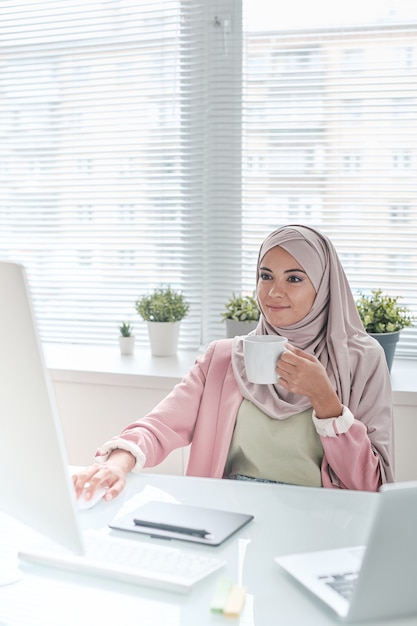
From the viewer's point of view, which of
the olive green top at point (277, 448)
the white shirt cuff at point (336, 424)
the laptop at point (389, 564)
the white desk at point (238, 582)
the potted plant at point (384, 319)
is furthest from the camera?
the potted plant at point (384, 319)

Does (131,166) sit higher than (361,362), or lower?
higher

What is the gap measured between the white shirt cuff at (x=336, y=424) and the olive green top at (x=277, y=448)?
0.11 m

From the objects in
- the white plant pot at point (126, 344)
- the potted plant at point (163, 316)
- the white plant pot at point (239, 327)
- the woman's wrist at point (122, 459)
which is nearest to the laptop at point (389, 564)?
the woman's wrist at point (122, 459)

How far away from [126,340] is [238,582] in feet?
6.12

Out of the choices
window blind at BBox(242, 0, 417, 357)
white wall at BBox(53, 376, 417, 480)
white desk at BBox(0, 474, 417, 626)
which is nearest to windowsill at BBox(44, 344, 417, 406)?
white wall at BBox(53, 376, 417, 480)

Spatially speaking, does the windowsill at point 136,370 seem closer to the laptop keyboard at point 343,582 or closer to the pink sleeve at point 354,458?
the pink sleeve at point 354,458

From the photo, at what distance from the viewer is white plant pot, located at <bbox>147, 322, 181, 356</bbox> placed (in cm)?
275

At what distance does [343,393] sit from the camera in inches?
72.1

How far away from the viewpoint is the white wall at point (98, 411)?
2.53 m

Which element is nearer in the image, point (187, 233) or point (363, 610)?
point (363, 610)

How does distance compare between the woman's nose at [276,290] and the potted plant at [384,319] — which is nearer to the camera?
the woman's nose at [276,290]

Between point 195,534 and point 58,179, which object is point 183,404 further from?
point 58,179

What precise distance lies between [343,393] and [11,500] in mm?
1027

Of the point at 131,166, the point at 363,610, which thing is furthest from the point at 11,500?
the point at 131,166
